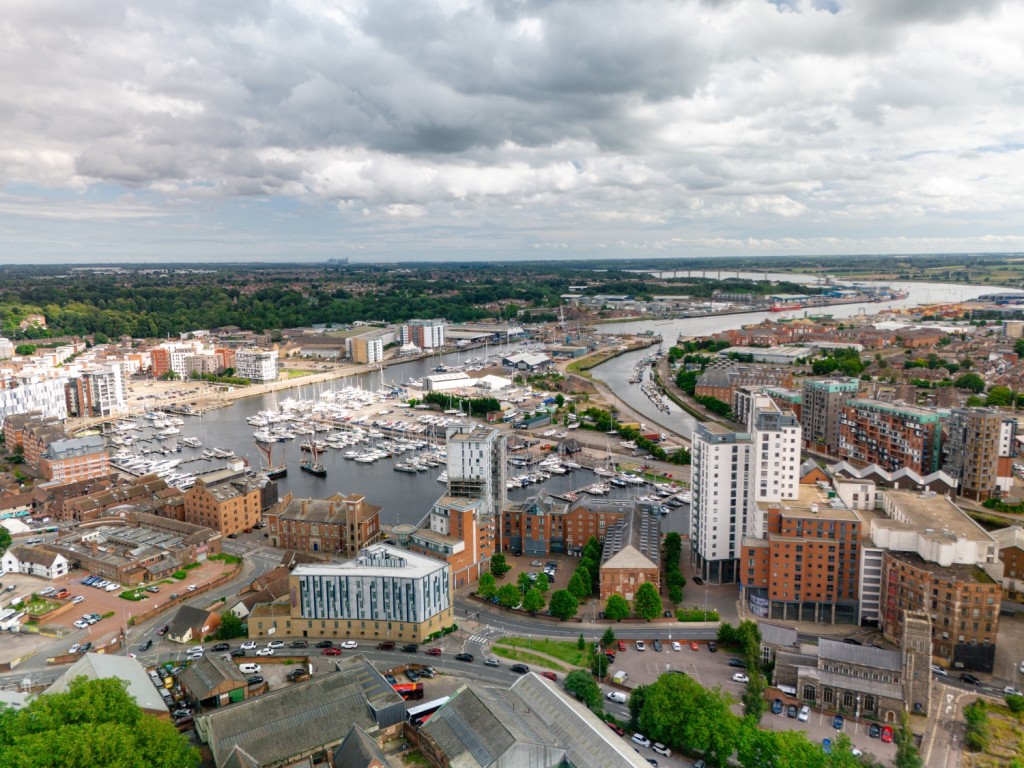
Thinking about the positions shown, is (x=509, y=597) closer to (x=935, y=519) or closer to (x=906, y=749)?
(x=906, y=749)

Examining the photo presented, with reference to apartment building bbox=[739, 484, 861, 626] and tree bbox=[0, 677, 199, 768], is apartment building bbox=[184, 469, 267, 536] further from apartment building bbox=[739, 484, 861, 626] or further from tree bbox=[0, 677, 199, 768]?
apartment building bbox=[739, 484, 861, 626]

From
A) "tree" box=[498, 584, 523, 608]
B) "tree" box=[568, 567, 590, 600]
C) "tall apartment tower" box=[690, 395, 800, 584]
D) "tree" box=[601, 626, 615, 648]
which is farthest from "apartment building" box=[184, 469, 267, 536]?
"tall apartment tower" box=[690, 395, 800, 584]

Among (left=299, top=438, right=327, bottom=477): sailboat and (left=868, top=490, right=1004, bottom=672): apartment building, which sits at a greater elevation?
(left=868, top=490, right=1004, bottom=672): apartment building

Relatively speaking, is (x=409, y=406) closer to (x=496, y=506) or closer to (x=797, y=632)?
(x=496, y=506)

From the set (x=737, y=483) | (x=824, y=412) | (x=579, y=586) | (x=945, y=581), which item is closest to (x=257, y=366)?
(x=824, y=412)

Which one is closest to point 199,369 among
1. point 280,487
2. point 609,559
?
point 280,487

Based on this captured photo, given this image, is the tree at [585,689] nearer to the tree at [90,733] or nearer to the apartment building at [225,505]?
the tree at [90,733]

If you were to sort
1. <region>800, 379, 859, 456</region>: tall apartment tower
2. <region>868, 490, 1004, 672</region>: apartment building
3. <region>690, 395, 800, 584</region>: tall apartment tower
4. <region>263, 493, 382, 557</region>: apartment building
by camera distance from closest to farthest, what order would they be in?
<region>868, 490, 1004, 672</region>: apartment building
<region>690, 395, 800, 584</region>: tall apartment tower
<region>263, 493, 382, 557</region>: apartment building
<region>800, 379, 859, 456</region>: tall apartment tower
